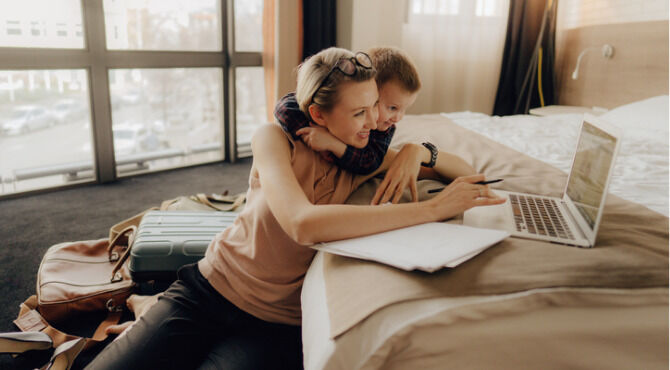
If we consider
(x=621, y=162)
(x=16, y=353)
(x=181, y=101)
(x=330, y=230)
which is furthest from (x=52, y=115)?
(x=621, y=162)

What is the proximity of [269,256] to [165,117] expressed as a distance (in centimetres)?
282

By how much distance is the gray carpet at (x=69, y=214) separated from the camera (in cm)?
171

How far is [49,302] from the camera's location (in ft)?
5.01

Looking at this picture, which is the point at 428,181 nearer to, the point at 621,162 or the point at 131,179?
the point at 621,162

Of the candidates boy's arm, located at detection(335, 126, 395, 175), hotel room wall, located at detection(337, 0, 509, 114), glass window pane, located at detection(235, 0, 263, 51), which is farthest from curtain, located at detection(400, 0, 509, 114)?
boy's arm, located at detection(335, 126, 395, 175)

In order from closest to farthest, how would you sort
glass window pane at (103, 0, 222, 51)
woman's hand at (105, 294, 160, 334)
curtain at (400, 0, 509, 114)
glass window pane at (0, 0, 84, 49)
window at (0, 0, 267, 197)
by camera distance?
woman's hand at (105, 294, 160, 334) → glass window pane at (0, 0, 84, 49) → window at (0, 0, 267, 197) → glass window pane at (103, 0, 222, 51) → curtain at (400, 0, 509, 114)

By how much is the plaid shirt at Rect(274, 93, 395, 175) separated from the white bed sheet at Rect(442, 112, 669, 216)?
573mm

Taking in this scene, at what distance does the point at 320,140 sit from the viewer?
1.03 m

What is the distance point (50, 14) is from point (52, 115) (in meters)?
0.60

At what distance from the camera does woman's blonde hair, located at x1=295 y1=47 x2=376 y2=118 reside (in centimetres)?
99

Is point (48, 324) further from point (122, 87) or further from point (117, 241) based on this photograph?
point (122, 87)

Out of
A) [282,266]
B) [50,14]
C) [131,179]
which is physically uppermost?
[50,14]

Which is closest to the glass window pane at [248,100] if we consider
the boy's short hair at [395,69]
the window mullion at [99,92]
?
the window mullion at [99,92]

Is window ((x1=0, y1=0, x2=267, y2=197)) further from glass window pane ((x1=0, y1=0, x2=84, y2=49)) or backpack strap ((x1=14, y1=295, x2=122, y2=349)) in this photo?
backpack strap ((x1=14, y1=295, x2=122, y2=349))
